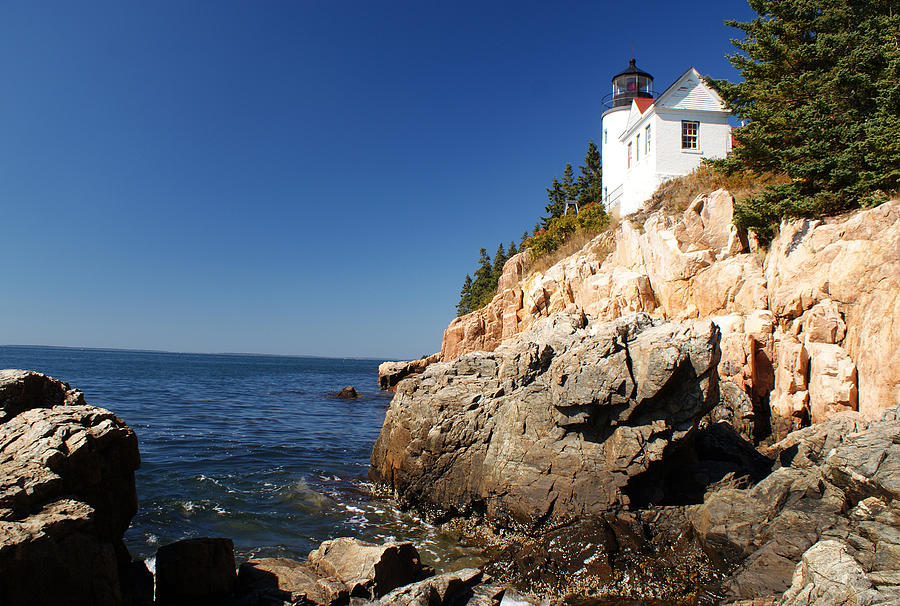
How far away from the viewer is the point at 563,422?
10.4 meters

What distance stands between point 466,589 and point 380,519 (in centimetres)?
473

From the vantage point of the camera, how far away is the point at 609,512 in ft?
31.4

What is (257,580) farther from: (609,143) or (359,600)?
Answer: (609,143)

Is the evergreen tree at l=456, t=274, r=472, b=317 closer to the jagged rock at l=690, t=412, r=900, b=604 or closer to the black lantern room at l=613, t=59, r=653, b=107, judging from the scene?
the black lantern room at l=613, t=59, r=653, b=107

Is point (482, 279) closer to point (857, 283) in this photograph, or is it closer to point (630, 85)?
point (630, 85)

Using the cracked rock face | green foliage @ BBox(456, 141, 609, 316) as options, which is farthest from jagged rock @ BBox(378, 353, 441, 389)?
the cracked rock face

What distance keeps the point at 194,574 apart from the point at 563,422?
277 inches

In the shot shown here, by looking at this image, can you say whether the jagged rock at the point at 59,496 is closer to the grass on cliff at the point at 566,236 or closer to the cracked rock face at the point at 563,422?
the cracked rock face at the point at 563,422

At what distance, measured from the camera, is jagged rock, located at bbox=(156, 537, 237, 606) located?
687 centimetres

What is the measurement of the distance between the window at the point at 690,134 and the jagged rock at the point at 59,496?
3126 cm

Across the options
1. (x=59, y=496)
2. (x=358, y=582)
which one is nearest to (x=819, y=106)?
(x=358, y=582)

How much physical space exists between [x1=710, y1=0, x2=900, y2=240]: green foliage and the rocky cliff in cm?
121

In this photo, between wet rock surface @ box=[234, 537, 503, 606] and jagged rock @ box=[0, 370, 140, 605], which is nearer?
jagged rock @ box=[0, 370, 140, 605]

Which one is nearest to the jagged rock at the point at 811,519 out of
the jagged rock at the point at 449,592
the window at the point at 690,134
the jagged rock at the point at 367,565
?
the jagged rock at the point at 449,592
